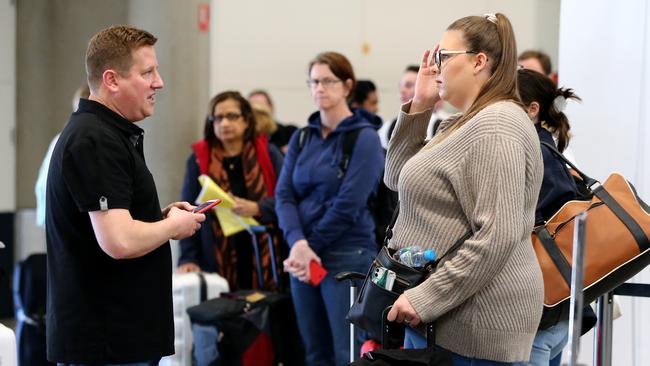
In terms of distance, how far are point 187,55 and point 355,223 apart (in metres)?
2.45

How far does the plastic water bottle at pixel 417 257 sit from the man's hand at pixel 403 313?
0.10 metres

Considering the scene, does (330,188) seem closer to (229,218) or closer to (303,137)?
(303,137)

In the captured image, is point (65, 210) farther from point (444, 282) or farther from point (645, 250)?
point (645, 250)

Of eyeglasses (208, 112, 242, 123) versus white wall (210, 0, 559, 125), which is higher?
white wall (210, 0, 559, 125)

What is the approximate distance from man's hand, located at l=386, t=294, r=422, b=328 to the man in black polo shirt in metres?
0.66

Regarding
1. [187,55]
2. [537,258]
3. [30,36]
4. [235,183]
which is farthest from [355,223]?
[30,36]

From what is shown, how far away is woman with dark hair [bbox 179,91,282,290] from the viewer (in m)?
5.14

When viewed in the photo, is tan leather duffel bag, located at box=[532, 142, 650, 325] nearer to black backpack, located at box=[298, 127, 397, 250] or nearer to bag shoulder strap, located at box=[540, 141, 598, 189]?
bag shoulder strap, located at box=[540, 141, 598, 189]

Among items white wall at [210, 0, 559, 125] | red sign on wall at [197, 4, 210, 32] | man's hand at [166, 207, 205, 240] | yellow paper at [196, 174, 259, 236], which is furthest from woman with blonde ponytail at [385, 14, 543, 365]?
white wall at [210, 0, 559, 125]

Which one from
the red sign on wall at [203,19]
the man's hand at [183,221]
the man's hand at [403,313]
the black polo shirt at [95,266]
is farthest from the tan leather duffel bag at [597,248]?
the red sign on wall at [203,19]

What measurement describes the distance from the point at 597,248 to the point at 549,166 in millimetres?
308

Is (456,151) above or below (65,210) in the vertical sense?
above

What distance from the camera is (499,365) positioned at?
243 centimetres

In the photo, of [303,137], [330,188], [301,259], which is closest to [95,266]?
[301,259]
